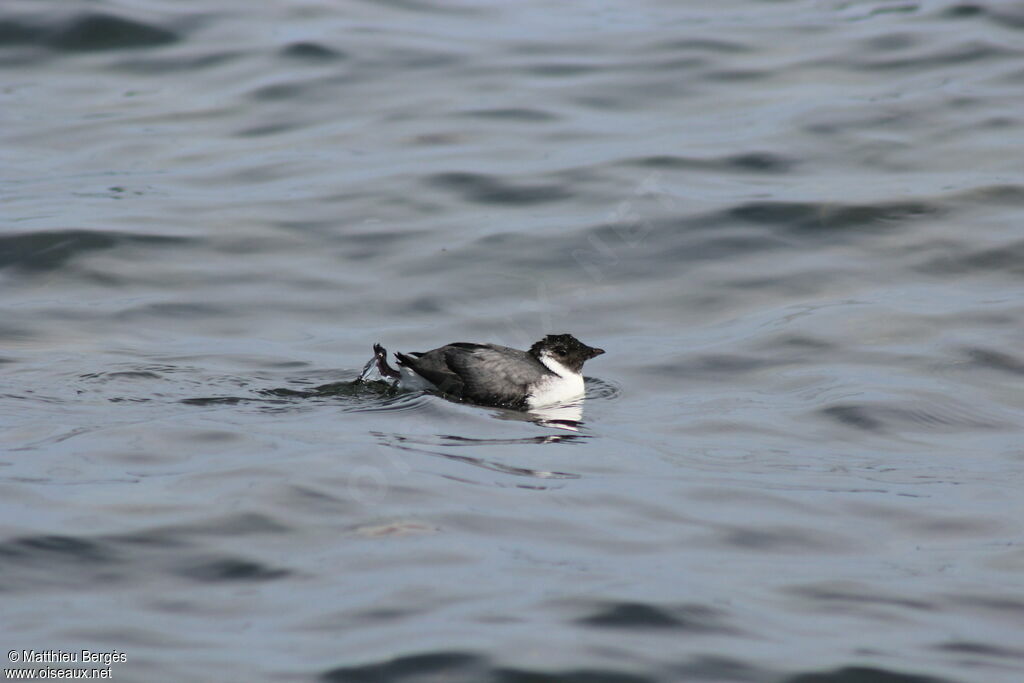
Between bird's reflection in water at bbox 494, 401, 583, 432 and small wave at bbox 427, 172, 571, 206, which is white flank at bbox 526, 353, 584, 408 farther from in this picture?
small wave at bbox 427, 172, 571, 206

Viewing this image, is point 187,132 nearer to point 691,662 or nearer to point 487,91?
point 487,91

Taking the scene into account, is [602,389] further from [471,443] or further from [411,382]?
[471,443]

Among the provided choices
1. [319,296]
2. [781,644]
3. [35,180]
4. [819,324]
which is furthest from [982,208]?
[35,180]

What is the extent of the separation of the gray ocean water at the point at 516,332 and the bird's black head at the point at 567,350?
0.47m

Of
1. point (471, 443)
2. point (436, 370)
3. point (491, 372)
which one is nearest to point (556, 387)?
point (491, 372)

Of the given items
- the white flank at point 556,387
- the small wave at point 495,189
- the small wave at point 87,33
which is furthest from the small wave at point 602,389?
the small wave at point 87,33

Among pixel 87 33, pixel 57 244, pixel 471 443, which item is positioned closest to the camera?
pixel 471 443

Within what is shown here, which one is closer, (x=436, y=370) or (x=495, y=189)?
(x=436, y=370)

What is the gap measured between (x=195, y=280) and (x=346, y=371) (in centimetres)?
273

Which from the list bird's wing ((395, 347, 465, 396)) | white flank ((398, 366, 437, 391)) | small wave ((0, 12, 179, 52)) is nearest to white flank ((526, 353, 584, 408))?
bird's wing ((395, 347, 465, 396))

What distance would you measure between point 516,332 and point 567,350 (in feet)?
5.07

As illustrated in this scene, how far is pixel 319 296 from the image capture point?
449 inches

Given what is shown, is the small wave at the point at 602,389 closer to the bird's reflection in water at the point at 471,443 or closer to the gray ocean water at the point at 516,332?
the gray ocean water at the point at 516,332

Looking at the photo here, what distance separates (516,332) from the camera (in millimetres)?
10930
